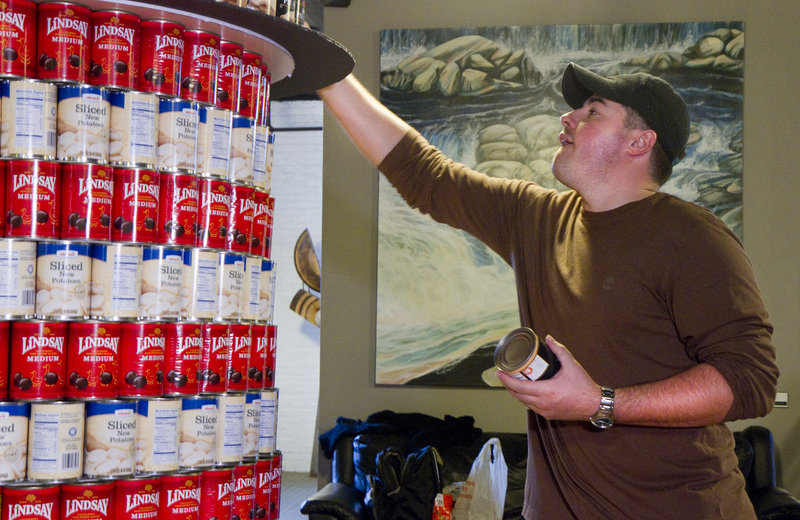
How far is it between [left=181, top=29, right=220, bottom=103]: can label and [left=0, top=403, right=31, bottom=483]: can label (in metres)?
0.68

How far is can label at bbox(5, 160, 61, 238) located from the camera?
146cm

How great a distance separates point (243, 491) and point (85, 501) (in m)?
0.35

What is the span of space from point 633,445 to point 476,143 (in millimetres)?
3017

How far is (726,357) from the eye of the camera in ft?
5.36

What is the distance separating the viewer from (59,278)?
1.47 meters

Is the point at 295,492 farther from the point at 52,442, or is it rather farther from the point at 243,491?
the point at 52,442

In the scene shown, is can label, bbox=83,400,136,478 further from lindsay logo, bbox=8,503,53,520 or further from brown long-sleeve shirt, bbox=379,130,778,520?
brown long-sleeve shirt, bbox=379,130,778,520

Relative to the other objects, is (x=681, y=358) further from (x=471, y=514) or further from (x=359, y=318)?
(x=359, y=318)

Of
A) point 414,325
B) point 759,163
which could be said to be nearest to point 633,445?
point 414,325

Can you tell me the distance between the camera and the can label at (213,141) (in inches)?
64.7

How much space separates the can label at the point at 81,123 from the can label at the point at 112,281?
174 mm

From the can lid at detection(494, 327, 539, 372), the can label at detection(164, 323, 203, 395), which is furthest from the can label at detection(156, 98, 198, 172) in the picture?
the can lid at detection(494, 327, 539, 372)

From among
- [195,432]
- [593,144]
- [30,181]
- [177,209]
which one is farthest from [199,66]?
[593,144]

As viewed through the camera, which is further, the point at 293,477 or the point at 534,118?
the point at 293,477
